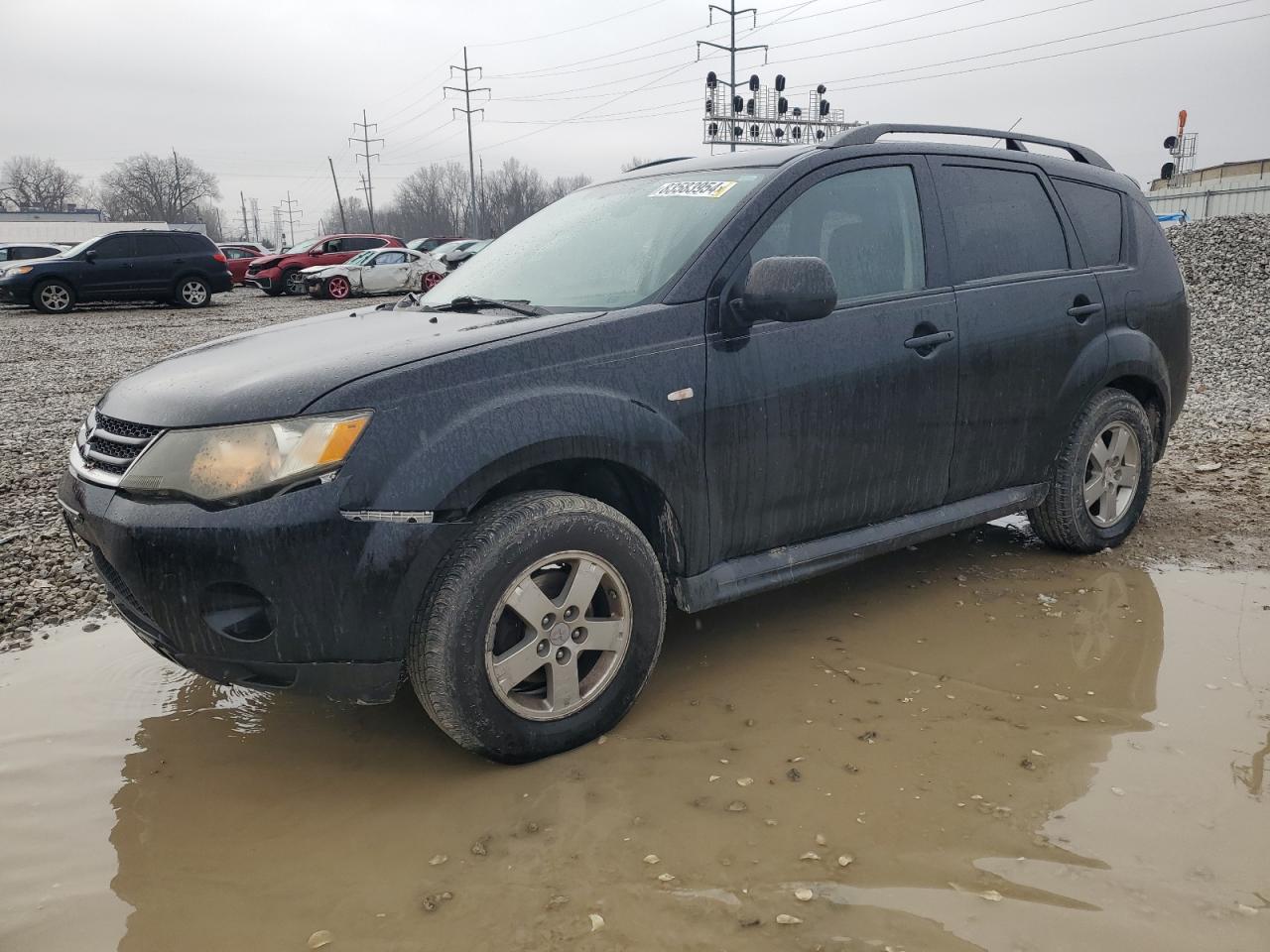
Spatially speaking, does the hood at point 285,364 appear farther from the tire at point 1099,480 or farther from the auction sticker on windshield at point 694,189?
the tire at point 1099,480

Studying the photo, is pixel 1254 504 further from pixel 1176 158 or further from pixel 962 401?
pixel 1176 158

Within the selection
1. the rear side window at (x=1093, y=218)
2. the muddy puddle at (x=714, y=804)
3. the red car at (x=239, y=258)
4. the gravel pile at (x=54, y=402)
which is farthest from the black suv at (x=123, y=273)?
the rear side window at (x=1093, y=218)

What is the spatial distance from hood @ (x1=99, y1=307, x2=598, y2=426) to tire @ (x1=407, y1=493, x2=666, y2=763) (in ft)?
1.71

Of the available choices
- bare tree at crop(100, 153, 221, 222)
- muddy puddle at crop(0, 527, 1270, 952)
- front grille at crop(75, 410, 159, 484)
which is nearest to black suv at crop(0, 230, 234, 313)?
muddy puddle at crop(0, 527, 1270, 952)

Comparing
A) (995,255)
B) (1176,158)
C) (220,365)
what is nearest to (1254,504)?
(995,255)

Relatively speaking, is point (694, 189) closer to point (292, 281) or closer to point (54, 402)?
point (54, 402)

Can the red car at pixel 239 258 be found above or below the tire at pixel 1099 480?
above

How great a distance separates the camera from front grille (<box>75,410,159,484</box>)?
8.71 feet

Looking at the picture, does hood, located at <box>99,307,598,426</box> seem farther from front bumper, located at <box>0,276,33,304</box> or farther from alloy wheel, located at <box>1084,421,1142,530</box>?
front bumper, located at <box>0,276,33,304</box>

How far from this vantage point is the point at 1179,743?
9.44ft

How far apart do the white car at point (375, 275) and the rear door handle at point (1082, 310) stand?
1947cm

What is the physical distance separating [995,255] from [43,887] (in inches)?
147

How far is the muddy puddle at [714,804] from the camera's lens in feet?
7.14

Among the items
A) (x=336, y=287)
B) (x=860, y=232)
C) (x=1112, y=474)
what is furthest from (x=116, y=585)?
(x=336, y=287)
